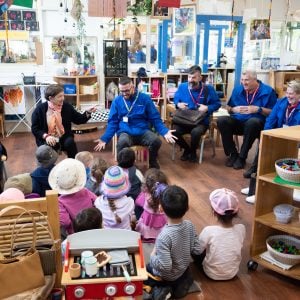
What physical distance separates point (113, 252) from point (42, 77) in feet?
17.3

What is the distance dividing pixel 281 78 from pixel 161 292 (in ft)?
22.7

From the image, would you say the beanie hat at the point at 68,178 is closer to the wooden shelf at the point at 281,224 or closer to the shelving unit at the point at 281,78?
the wooden shelf at the point at 281,224

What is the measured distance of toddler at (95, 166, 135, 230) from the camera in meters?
2.34

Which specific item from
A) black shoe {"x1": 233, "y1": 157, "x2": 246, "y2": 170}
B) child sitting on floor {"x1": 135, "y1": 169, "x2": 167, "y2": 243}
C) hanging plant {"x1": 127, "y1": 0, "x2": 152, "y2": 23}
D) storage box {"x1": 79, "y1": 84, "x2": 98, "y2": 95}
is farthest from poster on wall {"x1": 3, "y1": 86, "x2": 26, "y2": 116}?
child sitting on floor {"x1": 135, "y1": 169, "x2": 167, "y2": 243}

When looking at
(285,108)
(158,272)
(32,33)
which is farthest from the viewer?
(32,33)

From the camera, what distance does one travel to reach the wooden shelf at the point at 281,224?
224 cm

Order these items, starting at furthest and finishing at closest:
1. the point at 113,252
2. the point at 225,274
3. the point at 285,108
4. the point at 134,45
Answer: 1. the point at 134,45
2. the point at 285,108
3. the point at 225,274
4. the point at 113,252

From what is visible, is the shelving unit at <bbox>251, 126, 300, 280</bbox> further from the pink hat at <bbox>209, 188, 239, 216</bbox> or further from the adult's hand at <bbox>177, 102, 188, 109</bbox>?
the adult's hand at <bbox>177, 102, 188, 109</bbox>

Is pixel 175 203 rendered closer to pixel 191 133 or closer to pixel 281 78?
pixel 191 133

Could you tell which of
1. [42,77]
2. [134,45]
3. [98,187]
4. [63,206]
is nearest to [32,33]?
[42,77]

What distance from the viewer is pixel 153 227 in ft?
8.04

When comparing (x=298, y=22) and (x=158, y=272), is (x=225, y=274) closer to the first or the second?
(x=158, y=272)

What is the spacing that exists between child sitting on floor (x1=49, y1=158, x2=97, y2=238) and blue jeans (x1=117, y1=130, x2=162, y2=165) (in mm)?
1692

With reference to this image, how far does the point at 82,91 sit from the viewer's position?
6.39 meters
